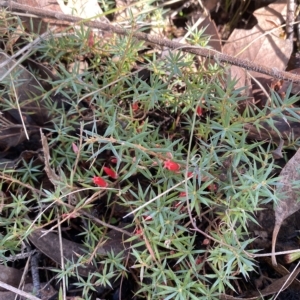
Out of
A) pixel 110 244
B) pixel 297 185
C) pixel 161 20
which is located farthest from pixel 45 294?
pixel 161 20

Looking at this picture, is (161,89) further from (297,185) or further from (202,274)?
(202,274)

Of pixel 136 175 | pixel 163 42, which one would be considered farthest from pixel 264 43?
pixel 136 175

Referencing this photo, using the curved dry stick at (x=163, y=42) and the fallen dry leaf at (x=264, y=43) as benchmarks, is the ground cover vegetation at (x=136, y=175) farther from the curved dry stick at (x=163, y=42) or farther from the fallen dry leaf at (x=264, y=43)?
the fallen dry leaf at (x=264, y=43)

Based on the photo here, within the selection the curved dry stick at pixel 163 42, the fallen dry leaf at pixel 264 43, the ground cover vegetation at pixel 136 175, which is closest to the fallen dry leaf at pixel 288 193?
the ground cover vegetation at pixel 136 175

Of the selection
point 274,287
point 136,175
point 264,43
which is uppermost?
point 264,43

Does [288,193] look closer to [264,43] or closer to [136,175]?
[136,175]

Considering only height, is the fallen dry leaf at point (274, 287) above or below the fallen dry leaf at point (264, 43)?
below
